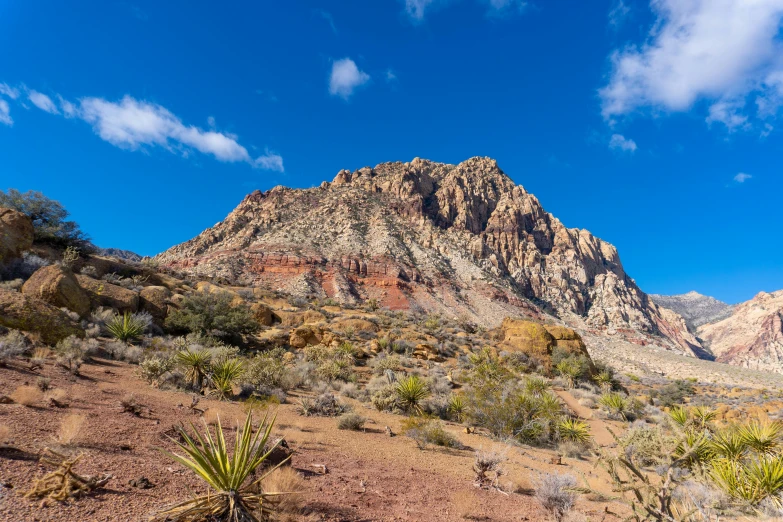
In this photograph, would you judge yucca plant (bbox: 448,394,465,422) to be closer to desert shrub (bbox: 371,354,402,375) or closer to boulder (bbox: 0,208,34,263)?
desert shrub (bbox: 371,354,402,375)

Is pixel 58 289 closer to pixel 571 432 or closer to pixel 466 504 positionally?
pixel 466 504

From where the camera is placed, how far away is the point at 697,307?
176 meters

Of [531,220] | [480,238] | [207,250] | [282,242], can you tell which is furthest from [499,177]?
[207,250]

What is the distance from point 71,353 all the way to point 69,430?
21.3 feet

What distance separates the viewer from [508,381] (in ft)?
52.9

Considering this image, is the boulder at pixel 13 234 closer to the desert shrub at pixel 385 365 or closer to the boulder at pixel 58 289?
the boulder at pixel 58 289

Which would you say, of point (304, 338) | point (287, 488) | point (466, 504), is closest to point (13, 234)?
point (304, 338)

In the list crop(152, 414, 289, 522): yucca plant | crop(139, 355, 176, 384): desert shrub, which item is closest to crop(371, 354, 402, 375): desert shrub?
crop(139, 355, 176, 384): desert shrub

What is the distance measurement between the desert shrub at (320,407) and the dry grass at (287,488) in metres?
5.41

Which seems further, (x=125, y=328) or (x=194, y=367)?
(x=125, y=328)

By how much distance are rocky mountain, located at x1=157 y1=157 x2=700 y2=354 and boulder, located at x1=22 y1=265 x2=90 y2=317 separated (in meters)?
31.6

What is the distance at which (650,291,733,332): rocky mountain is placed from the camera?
Answer: 149675 mm

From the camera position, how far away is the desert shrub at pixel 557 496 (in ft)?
16.9

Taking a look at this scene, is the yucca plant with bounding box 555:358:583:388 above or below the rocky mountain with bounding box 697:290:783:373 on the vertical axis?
below
